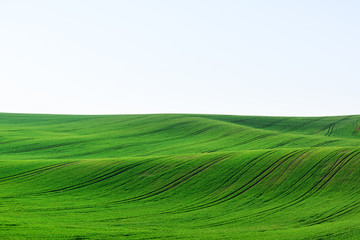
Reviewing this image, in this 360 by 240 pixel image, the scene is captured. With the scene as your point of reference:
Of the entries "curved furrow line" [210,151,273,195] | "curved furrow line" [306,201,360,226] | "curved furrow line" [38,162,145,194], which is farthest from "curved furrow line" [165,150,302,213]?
"curved furrow line" [38,162,145,194]

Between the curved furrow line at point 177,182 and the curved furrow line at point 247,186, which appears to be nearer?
the curved furrow line at point 247,186

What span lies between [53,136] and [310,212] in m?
37.9

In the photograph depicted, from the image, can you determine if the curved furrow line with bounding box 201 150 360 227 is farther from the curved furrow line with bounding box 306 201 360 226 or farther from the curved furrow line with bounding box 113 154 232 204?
the curved furrow line with bounding box 113 154 232 204

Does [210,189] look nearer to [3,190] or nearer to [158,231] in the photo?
[158,231]

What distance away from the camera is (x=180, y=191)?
28.6 metres

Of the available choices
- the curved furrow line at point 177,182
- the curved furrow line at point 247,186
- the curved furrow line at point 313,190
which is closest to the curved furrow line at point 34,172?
the curved furrow line at point 177,182

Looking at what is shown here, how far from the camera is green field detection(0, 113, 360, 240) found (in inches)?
770

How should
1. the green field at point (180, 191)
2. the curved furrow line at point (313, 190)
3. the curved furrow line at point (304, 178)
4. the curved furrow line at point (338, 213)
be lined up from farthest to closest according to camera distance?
the curved furrow line at point (304, 178), the curved furrow line at point (313, 190), the curved furrow line at point (338, 213), the green field at point (180, 191)

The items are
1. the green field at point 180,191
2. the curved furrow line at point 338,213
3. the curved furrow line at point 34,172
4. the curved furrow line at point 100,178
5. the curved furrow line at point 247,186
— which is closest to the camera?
the green field at point 180,191

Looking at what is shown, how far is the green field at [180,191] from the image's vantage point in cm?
1956

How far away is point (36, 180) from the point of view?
31500 mm

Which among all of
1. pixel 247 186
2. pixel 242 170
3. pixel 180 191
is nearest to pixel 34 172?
pixel 180 191

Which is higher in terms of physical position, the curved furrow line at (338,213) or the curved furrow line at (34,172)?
the curved furrow line at (34,172)

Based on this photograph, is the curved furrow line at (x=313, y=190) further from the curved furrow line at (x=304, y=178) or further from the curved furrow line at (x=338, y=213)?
the curved furrow line at (x=338, y=213)
